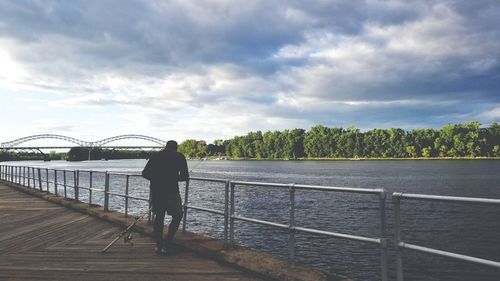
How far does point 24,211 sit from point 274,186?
455 inches

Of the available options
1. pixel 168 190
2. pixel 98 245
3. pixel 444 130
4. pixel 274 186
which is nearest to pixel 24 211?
pixel 98 245

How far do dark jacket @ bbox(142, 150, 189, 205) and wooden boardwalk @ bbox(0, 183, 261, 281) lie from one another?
113 centimetres

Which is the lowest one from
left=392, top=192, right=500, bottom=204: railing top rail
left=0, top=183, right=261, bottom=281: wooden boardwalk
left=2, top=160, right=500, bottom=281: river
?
left=2, top=160, right=500, bottom=281: river

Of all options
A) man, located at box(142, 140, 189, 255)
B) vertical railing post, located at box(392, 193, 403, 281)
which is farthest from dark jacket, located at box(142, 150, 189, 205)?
vertical railing post, located at box(392, 193, 403, 281)

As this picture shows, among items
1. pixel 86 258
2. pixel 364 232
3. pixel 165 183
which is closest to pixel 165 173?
pixel 165 183

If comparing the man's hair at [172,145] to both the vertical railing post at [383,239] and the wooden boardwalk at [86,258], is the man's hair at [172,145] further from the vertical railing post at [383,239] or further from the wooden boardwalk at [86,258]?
the vertical railing post at [383,239]

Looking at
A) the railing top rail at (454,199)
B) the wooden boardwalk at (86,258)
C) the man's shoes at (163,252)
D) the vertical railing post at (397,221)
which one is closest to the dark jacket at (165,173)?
the man's shoes at (163,252)

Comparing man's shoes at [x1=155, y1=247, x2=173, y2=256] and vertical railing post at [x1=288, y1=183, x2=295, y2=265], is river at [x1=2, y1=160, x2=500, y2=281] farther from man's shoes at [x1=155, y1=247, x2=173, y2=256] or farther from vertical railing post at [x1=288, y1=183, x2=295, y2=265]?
vertical railing post at [x1=288, y1=183, x2=295, y2=265]

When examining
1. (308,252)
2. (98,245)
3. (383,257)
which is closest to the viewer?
(383,257)

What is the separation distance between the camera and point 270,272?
20.0 ft

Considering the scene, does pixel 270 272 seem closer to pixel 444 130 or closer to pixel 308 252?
pixel 308 252

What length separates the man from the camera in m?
7.78

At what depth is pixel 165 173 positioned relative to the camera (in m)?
7.78

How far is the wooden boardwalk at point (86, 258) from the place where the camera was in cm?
636
